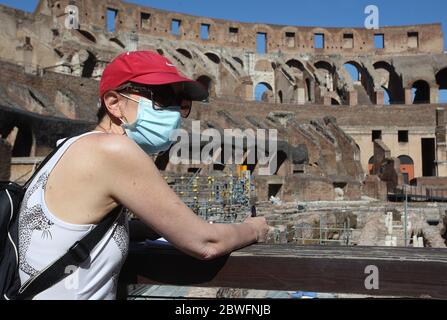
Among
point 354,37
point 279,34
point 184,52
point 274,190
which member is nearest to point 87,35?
point 184,52

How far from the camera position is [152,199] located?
1.56 meters

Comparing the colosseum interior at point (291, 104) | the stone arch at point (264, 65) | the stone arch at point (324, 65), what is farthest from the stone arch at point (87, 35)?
the stone arch at point (324, 65)

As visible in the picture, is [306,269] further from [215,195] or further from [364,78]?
[364,78]

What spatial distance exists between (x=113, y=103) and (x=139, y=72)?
0.57 feet

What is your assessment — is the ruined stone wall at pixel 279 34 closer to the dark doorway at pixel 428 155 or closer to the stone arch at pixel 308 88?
the stone arch at pixel 308 88

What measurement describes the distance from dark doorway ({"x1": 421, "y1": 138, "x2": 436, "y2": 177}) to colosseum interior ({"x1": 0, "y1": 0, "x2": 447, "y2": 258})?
103 mm

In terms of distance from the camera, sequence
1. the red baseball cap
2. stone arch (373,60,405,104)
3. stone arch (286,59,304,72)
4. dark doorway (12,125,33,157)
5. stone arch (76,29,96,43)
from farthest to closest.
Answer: stone arch (286,59,304,72)
stone arch (373,60,405,104)
stone arch (76,29,96,43)
dark doorway (12,125,33,157)
the red baseball cap

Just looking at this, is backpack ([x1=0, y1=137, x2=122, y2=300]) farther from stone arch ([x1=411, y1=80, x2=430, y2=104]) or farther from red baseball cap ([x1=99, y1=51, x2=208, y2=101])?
A: stone arch ([x1=411, y1=80, x2=430, y2=104])

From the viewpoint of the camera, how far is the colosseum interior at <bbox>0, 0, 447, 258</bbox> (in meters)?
16.6

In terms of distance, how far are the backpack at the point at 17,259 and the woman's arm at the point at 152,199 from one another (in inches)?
5.5

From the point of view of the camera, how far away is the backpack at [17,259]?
147 centimetres

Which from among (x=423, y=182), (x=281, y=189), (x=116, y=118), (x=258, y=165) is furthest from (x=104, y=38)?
(x=116, y=118)

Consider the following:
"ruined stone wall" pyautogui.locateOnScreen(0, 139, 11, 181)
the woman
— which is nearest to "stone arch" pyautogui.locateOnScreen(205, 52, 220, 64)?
"ruined stone wall" pyautogui.locateOnScreen(0, 139, 11, 181)

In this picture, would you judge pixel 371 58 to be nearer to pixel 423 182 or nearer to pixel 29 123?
pixel 423 182
